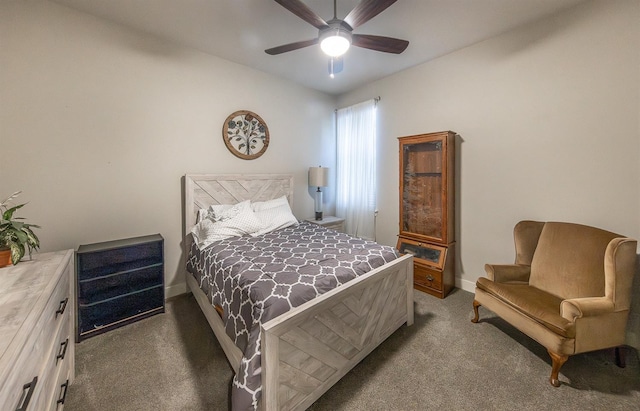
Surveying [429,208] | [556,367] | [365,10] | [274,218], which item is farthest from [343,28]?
[556,367]

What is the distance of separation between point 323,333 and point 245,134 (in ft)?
8.74

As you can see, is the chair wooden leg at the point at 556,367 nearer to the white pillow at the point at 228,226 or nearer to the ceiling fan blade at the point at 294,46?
the white pillow at the point at 228,226

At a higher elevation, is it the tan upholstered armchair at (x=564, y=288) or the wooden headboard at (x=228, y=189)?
the wooden headboard at (x=228, y=189)

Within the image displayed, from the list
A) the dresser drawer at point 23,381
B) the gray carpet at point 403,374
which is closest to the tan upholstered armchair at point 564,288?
the gray carpet at point 403,374

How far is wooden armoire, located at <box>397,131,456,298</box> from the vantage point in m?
2.83

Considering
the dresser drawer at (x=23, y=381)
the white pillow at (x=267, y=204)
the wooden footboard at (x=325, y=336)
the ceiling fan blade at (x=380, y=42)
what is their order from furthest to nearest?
the white pillow at (x=267, y=204) < the ceiling fan blade at (x=380, y=42) < the wooden footboard at (x=325, y=336) < the dresser drawer at (x=23, y=381)

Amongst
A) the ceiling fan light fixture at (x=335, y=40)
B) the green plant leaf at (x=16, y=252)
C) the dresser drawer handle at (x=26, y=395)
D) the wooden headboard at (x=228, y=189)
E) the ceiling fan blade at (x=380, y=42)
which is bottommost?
the dresser drawer handle at (x=26, y=395)

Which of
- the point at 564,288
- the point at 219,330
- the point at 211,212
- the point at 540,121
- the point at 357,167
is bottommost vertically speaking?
the point at 219,330

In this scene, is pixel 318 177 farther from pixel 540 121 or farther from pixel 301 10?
pixel 540 121

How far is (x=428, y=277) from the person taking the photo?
9.54ft

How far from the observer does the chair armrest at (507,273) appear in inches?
88.5

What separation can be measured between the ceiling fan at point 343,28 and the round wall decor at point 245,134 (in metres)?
1.24

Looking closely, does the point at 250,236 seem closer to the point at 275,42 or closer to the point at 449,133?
the point at 275,42

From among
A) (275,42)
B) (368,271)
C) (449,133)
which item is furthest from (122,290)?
(449,133)
